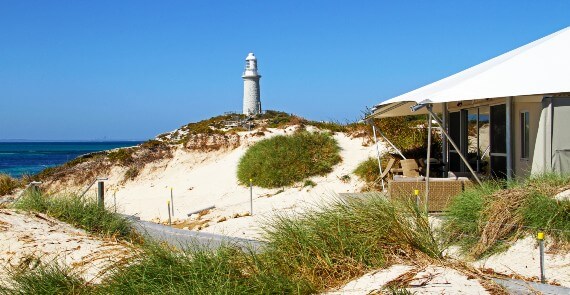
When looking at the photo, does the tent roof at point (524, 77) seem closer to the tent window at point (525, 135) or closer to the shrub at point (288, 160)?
the tent window at point (525, 135)

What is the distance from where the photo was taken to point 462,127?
15.8 m

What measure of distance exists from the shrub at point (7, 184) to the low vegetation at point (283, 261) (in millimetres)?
15020

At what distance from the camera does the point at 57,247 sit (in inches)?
267

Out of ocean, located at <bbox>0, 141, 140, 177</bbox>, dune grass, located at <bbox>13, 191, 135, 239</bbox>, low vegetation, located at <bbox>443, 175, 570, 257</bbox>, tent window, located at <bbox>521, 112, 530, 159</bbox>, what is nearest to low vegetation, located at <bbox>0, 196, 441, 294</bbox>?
low vegetation, located at <bbox>443, 175, 570, 257</bbox>

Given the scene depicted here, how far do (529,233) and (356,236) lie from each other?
3.10 meters

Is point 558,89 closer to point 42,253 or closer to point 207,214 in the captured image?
point 42,253

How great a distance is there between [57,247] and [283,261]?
2.68 m

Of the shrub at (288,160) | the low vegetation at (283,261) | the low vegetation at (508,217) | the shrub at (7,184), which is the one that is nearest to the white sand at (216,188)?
the shrub at (288,160)

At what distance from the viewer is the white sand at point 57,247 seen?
6.04 m

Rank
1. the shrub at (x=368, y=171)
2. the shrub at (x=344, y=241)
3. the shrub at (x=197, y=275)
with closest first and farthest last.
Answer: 1. the shrub at (x=197, y=275)
2. the shrub at (x=344, y=241)
3. the shrub at (x=368, y=171)

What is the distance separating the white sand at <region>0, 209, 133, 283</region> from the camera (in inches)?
238

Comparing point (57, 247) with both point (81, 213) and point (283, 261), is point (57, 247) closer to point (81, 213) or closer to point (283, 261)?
point (81, 213)

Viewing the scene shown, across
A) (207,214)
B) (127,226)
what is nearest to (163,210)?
(207,214)

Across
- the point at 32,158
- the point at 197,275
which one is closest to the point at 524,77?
the point at 197,275
